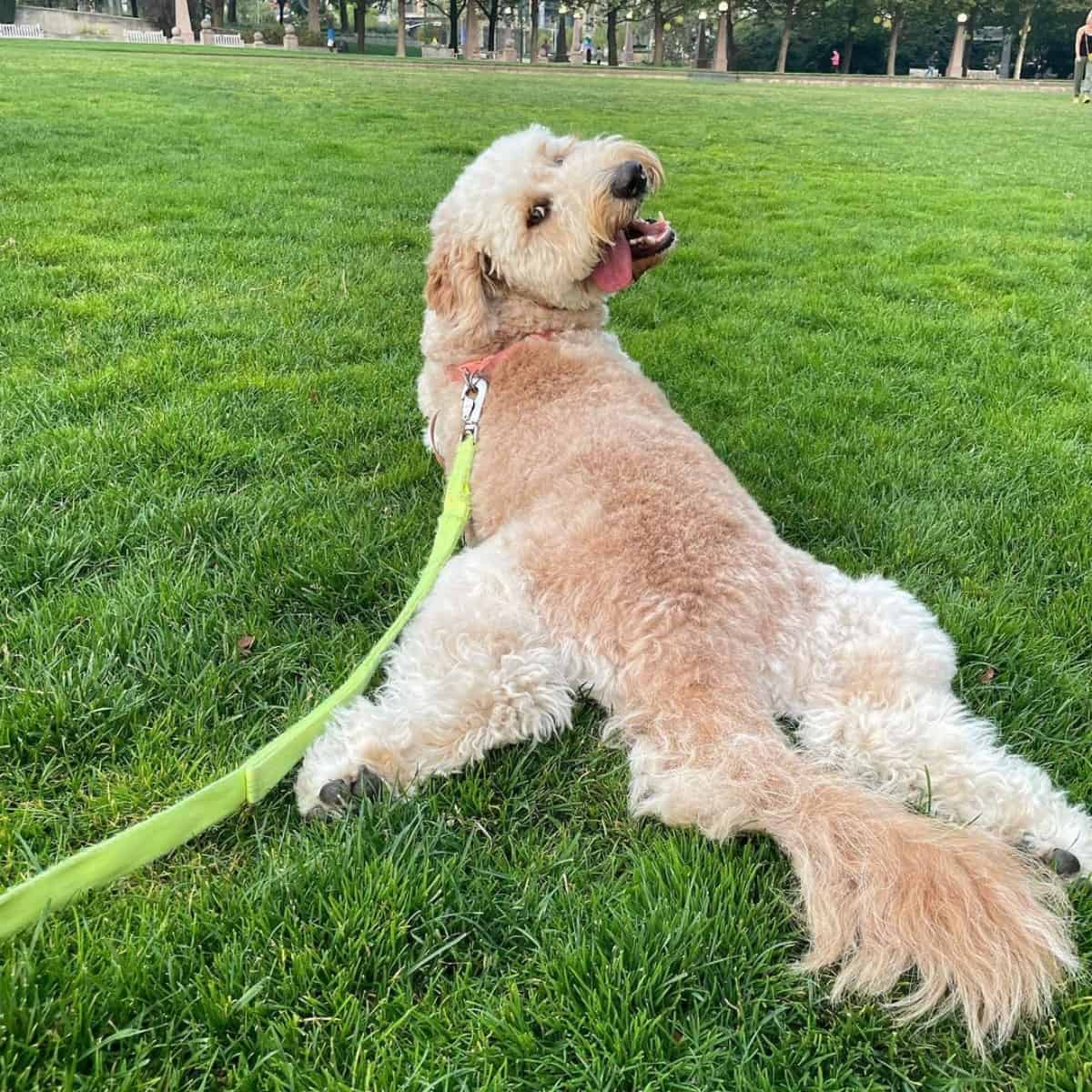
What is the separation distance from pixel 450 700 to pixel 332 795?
0.40 m

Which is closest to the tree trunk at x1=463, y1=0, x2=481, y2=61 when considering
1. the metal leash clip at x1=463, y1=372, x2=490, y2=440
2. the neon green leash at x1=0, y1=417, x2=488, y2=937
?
the metal leash clip at x1=463, y1=372, x2=490, y2=440

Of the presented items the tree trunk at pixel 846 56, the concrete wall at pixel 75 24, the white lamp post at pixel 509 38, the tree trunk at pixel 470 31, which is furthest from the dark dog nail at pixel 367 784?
the white lamp post at pixel 509 38

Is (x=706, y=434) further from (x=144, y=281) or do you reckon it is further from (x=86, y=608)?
(x=144, y=281)

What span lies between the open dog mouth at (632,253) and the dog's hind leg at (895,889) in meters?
2.20

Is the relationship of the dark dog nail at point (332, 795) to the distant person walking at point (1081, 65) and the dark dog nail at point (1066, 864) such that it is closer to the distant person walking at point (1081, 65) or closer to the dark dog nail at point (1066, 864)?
the dark dog nail at point (1066, 864)

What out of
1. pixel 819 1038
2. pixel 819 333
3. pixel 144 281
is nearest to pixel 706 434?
pixel 819 333

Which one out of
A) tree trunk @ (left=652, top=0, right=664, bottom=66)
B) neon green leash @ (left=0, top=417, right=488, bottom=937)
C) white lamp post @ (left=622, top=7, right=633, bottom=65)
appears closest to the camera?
neon green leash @ (left=0, top=417, right=488, bottom=937)

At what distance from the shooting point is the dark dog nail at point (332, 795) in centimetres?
212

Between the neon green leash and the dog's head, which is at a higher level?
the dog's head

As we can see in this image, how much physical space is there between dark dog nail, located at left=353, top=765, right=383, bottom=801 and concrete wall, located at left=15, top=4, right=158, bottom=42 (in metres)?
67.0

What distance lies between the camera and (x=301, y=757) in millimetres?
2193

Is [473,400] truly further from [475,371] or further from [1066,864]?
[1066,864]

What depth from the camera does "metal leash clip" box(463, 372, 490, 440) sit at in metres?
3.20

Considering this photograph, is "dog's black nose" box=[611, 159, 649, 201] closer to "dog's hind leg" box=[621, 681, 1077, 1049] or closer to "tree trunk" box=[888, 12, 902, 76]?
"dog's hind leg" box=[621, 681, 1077, 1049]
